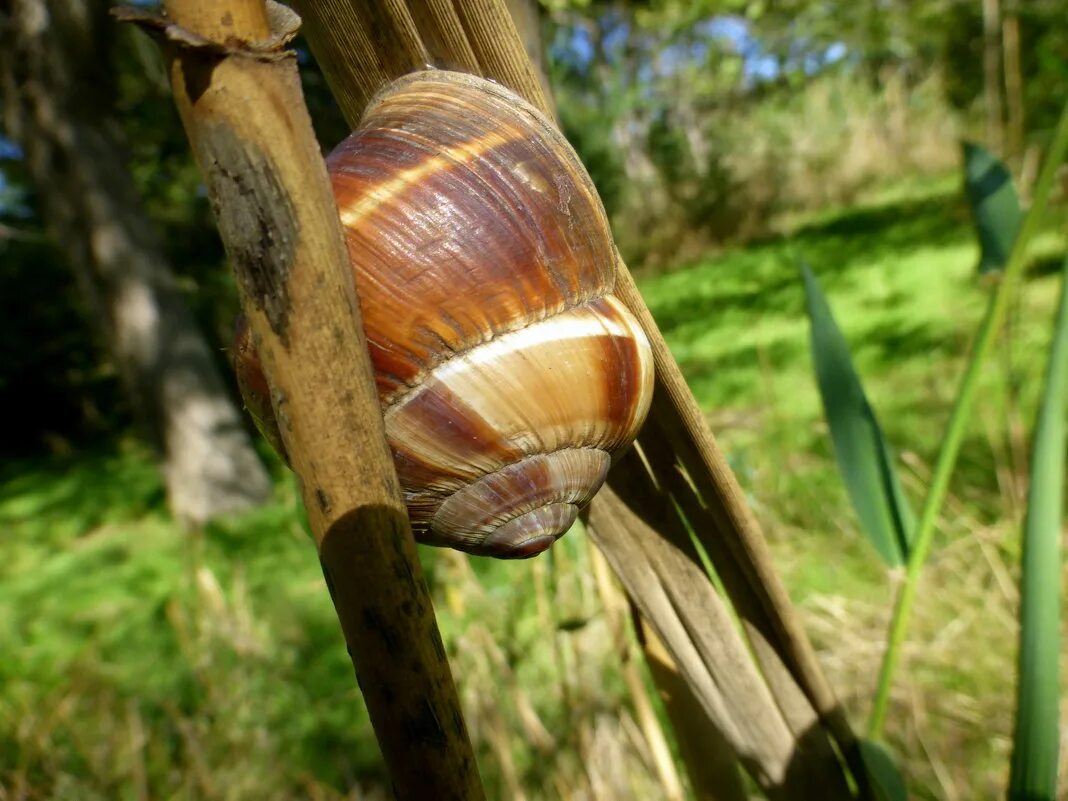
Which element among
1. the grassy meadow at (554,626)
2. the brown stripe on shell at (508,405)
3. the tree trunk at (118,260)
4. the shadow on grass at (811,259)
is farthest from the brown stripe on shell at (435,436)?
the tree trunk at (118,260)

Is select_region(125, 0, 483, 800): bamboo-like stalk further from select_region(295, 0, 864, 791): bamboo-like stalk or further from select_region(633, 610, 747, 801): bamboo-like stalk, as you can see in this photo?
select_region(633, 610, 747, 801): bamboo-like stalk

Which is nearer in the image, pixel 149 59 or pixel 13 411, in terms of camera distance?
pixel 149 59

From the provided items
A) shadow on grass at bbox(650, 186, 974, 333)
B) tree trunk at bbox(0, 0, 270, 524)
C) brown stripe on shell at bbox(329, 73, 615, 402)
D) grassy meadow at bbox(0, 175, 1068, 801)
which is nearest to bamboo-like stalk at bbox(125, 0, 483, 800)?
brown stripe on shell at bbox(329, 73, 615, 402)

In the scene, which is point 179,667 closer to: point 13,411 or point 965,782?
point 965,782

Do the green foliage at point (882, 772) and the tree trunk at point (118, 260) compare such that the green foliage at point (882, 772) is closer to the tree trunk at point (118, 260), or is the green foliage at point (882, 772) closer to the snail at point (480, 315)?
the snail at point (480, 315)

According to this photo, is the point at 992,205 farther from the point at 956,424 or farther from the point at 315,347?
the point at 315,347

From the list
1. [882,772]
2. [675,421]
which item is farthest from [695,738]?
[675,421]

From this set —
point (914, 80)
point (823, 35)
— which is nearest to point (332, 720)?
point (823, 35)

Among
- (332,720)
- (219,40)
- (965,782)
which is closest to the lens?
(219,40)
